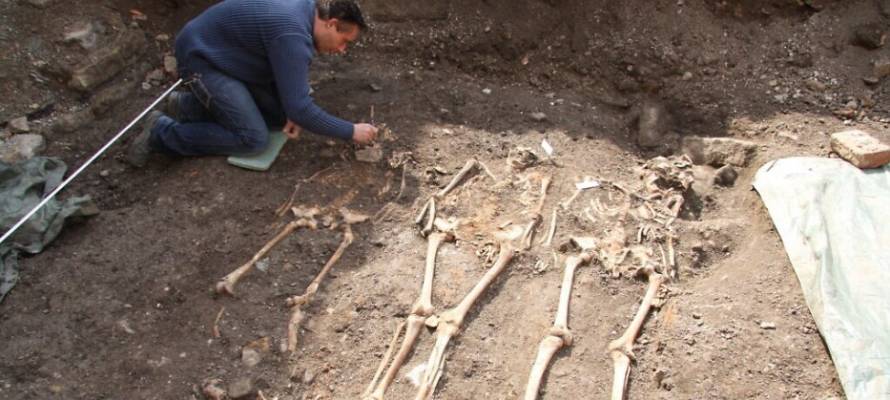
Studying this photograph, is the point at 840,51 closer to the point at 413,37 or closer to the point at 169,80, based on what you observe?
the point at 413,37

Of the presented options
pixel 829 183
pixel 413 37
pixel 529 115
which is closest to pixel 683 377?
pixel 829 183

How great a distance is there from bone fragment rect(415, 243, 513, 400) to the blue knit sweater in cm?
122

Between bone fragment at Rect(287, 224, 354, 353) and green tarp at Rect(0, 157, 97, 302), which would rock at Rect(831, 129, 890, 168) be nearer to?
bone fragment at Rect(287, 224, 354, 353)

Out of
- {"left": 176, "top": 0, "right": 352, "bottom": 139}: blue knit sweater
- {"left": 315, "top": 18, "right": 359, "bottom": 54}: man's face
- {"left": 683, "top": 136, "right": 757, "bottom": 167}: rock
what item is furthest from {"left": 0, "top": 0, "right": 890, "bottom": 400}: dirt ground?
{"left": 315, "top": 18, "right": 359, "bottom": 54}: man's face

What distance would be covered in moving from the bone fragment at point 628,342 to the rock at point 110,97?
3.79 meters

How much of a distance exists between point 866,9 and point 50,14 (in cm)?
618

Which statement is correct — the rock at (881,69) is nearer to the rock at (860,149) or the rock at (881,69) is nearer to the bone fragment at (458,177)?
the rock at (860,149)

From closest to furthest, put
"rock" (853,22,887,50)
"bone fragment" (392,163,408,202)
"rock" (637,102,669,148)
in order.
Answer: "bone fragment" (392,163,408,202), "rock" (637,102,669,148), "rock" (853,22,887,50)

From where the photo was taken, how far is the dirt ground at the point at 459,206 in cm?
333

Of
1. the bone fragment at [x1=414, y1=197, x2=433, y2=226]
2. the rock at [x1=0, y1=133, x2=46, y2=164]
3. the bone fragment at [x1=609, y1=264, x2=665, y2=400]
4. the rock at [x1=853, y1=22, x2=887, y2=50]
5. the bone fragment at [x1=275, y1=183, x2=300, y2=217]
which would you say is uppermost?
the rock at [x1=853, y1=22, x2=887, y2=50]

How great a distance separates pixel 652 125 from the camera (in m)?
5.13

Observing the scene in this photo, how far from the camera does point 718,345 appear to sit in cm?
342

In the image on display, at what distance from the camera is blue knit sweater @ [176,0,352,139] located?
3.98 metres

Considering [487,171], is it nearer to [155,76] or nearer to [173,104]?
[173,104]
